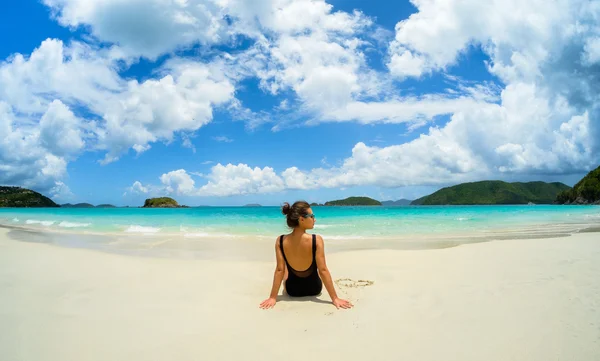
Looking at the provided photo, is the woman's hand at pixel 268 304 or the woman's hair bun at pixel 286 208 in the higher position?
the woman's hair bun at pixel 286 208

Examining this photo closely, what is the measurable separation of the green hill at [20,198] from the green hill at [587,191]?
684ft

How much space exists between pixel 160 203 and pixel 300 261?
145 meters

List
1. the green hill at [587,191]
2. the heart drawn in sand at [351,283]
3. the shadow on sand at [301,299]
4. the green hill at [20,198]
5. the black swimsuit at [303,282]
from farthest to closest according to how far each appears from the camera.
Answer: the green hill at [20,198] < the green hill at [587,191] < the heart drawn in sand at [351,283] < the black swimsuit at [303,282] < the shadow on sand at [301,299]

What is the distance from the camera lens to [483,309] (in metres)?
4.38

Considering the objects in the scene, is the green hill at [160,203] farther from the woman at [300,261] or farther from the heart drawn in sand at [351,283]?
the woman at [300,261]

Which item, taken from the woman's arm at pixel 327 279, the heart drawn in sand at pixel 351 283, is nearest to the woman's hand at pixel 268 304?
the woman's arm at pixel 327 279

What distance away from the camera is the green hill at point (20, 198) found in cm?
12581

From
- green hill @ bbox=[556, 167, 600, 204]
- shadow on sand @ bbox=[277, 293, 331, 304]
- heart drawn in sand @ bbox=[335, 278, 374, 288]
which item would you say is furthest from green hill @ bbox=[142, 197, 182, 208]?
green hill @ bbox=[556, 167, 600, 204]

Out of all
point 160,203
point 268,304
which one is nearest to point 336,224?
point 268,304

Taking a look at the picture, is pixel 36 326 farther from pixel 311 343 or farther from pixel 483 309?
pixel 483 309

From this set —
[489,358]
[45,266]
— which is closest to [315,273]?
[489,358]

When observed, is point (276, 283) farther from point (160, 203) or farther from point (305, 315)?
point (160, 203)

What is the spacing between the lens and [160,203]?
136875 millimetres

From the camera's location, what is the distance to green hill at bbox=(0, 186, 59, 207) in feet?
413
